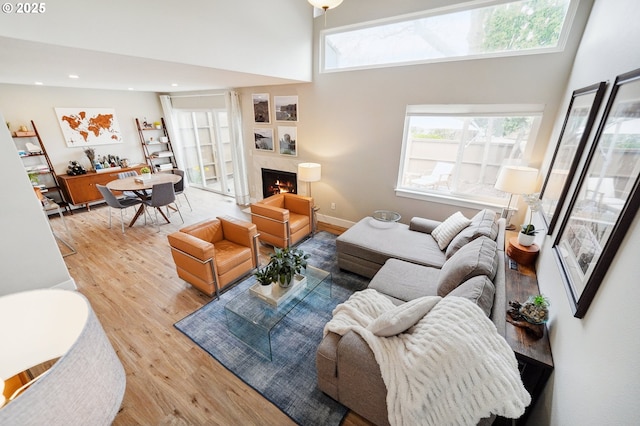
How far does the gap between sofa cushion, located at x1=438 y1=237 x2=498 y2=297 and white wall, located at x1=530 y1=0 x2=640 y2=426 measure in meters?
0.35

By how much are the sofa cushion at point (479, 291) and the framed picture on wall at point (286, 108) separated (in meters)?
3.86

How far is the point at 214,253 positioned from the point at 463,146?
3451 millimetres

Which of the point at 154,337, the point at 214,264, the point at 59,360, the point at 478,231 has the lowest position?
the point at 154,337

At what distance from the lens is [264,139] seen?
5.08m

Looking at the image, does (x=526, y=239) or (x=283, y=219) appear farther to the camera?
(x=283, y=219)

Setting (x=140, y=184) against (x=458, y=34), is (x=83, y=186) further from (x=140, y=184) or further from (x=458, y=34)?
(x=458, y=34)

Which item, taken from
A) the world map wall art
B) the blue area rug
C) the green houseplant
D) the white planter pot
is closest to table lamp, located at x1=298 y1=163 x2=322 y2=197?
the blue area rug

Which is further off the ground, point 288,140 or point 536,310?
point 288,140

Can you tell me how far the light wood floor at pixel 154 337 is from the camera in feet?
5.88

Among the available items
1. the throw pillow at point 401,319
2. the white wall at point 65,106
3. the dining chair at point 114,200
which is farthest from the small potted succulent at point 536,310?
the white wall at point 65,106

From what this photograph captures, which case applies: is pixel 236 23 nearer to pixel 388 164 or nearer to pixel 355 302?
pixel 388 164

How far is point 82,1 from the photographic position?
186 centimetres

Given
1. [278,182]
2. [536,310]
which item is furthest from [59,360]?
[278,182]

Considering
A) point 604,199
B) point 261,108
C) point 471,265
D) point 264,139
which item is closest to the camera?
point 604,199
